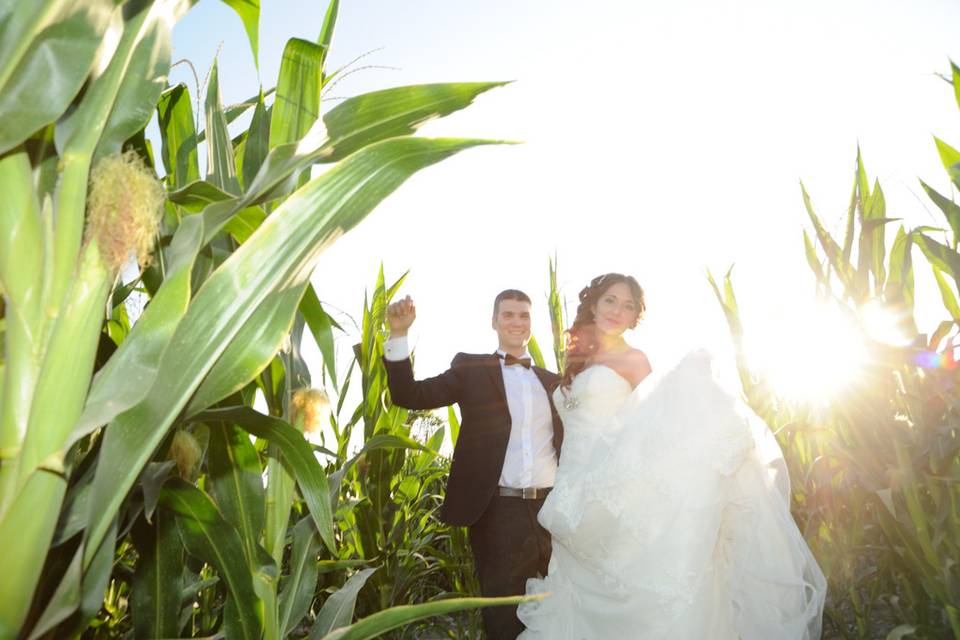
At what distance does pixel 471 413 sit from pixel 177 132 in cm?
205

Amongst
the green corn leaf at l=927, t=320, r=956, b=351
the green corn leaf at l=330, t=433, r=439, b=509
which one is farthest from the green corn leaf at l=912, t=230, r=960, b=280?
the green corn leaf at l=330, t=433, r=439, b=509

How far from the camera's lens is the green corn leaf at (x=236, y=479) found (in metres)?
0.88

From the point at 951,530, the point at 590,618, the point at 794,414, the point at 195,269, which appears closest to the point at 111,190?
the point at 195,269

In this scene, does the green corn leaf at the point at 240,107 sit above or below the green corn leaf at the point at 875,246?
above

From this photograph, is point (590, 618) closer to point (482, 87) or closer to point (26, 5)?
point (482, 87)

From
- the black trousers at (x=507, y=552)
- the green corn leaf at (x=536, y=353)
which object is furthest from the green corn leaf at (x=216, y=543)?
the green corn leaf at (x=536, y=353)

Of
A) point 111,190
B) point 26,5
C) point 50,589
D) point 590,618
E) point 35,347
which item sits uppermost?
point 26,5

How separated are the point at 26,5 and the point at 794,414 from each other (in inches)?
96.4

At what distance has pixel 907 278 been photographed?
1889 millimetres

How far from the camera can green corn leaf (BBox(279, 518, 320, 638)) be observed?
0.95 meters

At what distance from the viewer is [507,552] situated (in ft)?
8.41

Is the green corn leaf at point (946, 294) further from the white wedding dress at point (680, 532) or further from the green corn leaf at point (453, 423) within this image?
the green corn leaf at point (453, 423)

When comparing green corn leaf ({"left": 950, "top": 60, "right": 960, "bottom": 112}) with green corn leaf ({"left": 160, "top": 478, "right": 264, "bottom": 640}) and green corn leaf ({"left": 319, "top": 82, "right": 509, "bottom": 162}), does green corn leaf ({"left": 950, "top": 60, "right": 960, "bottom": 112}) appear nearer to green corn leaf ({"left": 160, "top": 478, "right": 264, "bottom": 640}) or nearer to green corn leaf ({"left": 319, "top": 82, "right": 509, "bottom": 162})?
green corn leaf ({"left": 319, "top": 82, "right": 509, "bottom": 162})

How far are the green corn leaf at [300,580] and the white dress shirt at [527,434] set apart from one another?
1.74 meters
